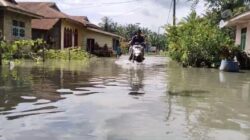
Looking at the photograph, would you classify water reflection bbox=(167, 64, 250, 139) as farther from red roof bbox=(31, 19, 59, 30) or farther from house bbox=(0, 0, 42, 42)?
red roof bbox=(31, 19, 59, 30)

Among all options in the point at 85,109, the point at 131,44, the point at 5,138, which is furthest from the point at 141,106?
the point at 131,44

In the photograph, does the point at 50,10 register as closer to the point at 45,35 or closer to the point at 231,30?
the point at 45,35

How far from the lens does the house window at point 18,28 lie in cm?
3088

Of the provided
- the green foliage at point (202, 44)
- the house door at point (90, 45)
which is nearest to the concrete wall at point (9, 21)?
the green foliage at point (202, 44)

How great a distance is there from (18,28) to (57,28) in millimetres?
7948

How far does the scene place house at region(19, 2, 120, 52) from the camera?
38.6 meters

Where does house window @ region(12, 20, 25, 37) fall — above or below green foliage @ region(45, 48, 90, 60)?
above

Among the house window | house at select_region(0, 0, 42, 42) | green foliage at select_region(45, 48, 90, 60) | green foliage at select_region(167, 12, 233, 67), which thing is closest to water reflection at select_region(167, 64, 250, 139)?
green foliage at select_region(167, 12, 233, 67)

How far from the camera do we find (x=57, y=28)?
129ft

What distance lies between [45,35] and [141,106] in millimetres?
32388

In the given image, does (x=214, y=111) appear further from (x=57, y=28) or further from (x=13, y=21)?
(x=57, y=28)

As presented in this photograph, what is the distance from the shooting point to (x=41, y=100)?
8969 mm

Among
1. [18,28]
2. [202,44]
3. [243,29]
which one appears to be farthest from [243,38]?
[18,28]

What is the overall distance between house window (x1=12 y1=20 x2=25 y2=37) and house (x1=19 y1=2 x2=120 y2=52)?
5.72ft
